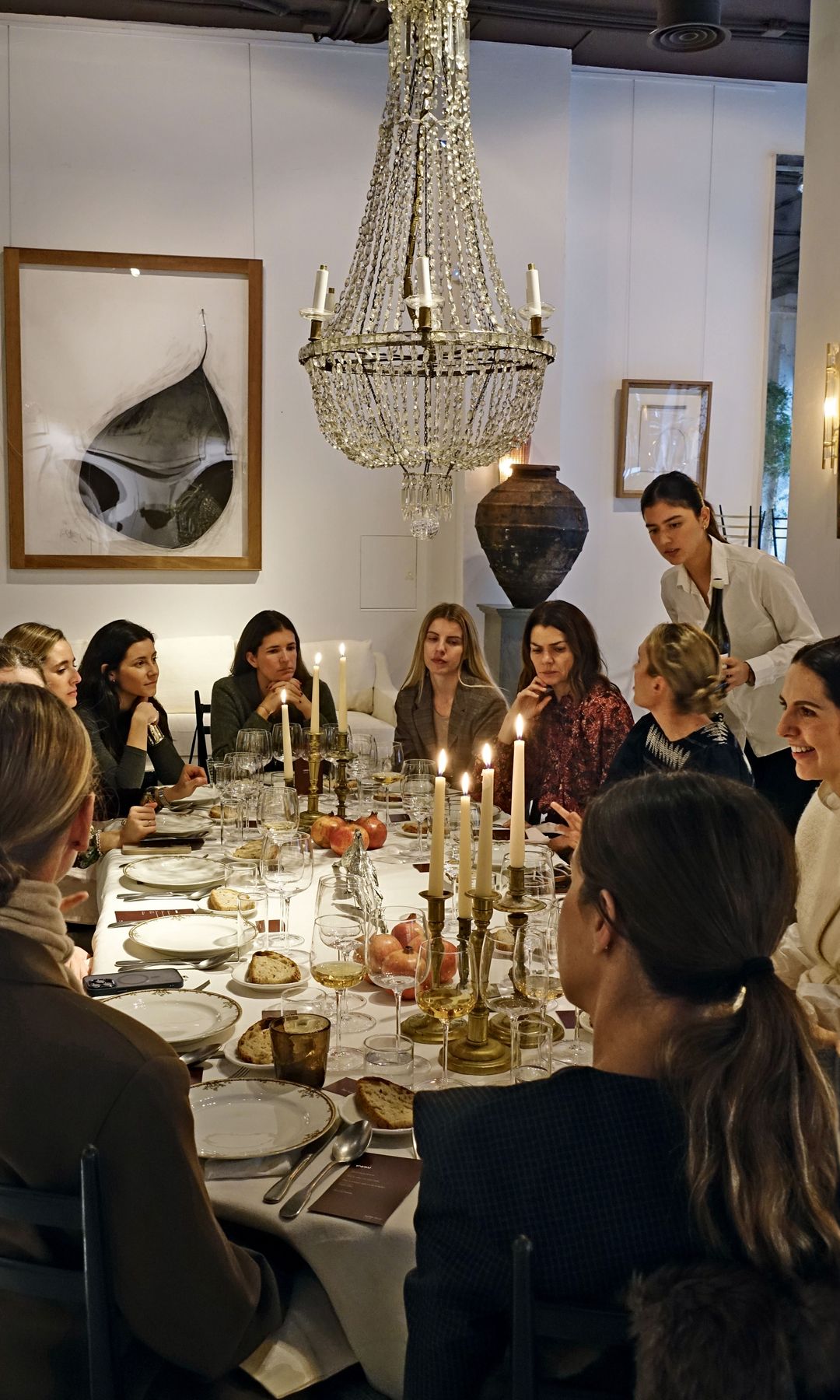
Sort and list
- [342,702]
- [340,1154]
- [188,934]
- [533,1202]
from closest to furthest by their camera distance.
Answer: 1. [533,1202]
2. [340,1154]
3. [188,934]
4. [342,702]

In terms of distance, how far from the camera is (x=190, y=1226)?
126 cm

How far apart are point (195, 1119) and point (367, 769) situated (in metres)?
1.87

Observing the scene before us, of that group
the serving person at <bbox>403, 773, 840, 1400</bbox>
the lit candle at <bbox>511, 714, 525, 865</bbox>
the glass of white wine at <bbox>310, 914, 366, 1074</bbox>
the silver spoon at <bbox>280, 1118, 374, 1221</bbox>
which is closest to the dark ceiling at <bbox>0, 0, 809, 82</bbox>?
the lit candle at <bbox>511, 714, 525, 865</bbox>

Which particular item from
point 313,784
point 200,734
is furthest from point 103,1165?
point 200,734

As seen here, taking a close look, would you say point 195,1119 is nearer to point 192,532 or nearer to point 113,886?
point 113,886

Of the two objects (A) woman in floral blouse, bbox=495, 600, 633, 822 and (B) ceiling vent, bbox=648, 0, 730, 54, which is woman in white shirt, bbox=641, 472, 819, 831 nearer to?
(A) woman in floral blouse, bbox=495, 600, 633, 822

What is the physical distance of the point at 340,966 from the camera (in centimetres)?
190

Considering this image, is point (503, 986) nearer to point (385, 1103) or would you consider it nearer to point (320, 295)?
point (385, 1103)

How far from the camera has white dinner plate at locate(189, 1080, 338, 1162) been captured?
1517 mm

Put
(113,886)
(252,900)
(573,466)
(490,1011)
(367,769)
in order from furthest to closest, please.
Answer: (573,466) < (367,769) < (113,886) < (252,900) < (490,1011)

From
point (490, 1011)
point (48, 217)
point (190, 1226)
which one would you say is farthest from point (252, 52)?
point (190, 1226)

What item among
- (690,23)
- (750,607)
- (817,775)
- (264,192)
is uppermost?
(690,23)

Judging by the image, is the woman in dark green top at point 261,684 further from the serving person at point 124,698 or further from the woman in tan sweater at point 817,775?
the woman in tan sweater at point 817,775

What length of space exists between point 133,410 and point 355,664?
171cm
